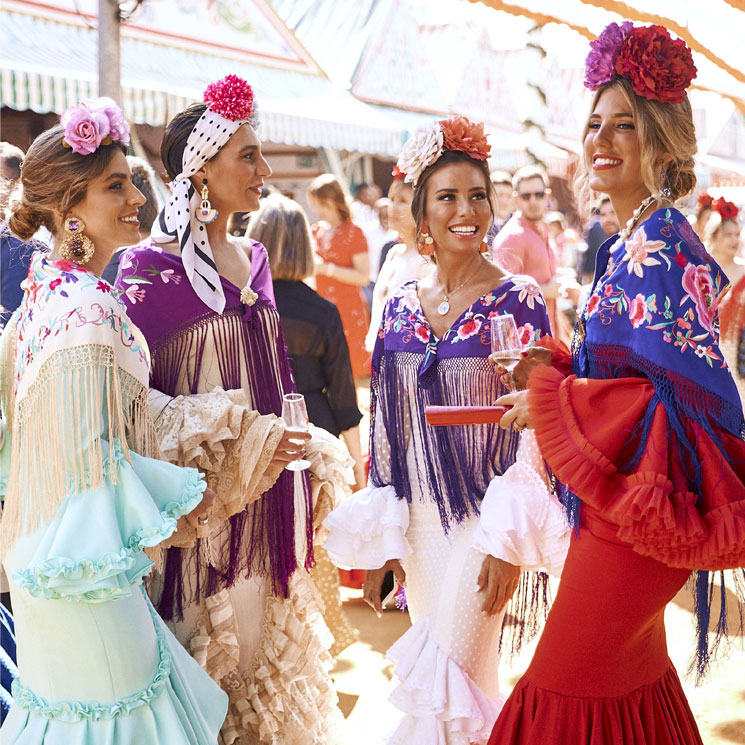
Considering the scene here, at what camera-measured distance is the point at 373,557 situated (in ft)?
10.7

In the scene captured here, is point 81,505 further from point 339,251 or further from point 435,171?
point 339,251

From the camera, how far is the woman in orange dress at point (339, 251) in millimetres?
8383

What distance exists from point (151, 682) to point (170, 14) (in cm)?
1328

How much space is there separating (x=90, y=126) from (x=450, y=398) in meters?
1.45

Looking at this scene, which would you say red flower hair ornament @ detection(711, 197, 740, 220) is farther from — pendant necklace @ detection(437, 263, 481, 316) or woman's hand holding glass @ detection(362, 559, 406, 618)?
woman's hand holding glass @ detection(362, 559, 406, 618)

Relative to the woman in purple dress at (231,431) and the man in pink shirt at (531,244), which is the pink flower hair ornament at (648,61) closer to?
the woman in purple dress at (231,431)

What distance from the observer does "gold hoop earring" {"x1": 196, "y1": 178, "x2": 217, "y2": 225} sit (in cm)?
337

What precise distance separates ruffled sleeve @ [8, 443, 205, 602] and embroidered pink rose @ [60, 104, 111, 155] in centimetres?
92

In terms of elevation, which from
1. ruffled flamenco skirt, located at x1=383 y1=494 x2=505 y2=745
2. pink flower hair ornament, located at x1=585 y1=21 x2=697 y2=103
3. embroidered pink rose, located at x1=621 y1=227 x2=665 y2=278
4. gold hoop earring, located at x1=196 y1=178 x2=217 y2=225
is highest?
pink flower hair ornament, located at x1=585 y1=21 x2=697 y2=103

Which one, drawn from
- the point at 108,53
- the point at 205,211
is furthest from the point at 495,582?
the point at 108,53

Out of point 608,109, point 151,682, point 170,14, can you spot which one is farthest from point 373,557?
point 170,14

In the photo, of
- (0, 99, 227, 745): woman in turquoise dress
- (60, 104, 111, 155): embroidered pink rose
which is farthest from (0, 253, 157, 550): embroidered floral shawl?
(60, 104, 111, 155): embroidered pink rose

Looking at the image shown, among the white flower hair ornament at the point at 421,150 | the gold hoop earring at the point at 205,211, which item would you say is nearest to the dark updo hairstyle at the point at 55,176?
the gold hoop earring at the point at 205,211

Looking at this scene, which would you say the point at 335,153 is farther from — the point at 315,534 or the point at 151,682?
the point at 151,682
